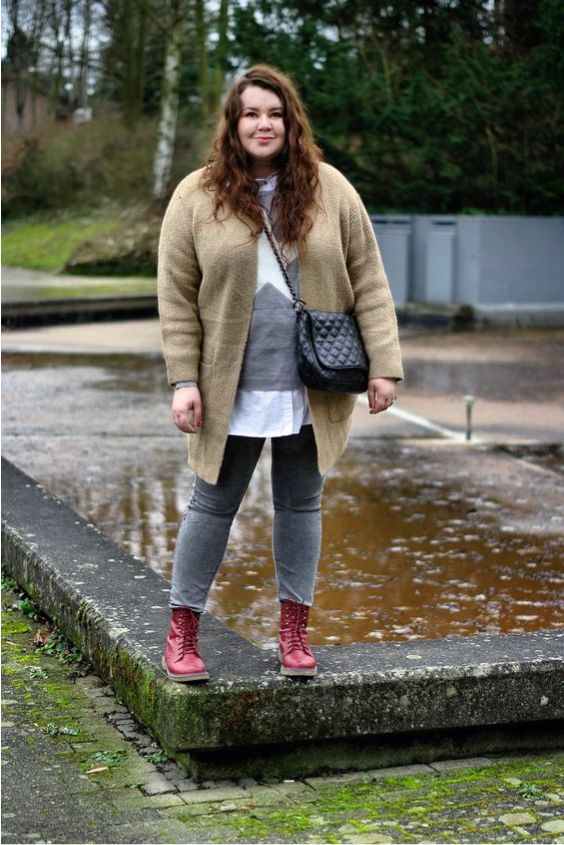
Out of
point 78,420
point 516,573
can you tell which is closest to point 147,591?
point 516,573

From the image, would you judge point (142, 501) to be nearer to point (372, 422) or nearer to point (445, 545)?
point (445, 545)

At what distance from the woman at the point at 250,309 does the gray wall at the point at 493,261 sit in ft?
56.5

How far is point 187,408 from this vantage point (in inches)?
158

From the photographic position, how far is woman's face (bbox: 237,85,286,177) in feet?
13.3

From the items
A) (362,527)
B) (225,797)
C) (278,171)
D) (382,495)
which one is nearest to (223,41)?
(382,495)

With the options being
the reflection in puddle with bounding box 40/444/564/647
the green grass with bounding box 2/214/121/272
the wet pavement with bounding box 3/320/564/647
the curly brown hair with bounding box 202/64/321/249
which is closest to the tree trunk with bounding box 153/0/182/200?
the green grass with bounding box 2/214/121/272

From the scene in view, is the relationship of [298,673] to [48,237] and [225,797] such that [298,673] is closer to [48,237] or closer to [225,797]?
[225,797]

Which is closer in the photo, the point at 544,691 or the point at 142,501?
the point at 544,691

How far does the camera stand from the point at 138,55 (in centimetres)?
3669

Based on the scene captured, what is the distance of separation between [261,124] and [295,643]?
146 cm

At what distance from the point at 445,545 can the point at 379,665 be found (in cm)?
299

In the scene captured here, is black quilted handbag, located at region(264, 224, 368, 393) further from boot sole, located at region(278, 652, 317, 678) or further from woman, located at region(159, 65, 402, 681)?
boot sole, located at region(278, 652, 317, 678)

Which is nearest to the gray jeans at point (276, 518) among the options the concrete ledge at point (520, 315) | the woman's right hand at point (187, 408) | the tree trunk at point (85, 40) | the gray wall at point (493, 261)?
the woman's right hand at point (187, 408)

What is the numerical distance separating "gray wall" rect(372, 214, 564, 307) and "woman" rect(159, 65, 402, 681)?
17228mm
